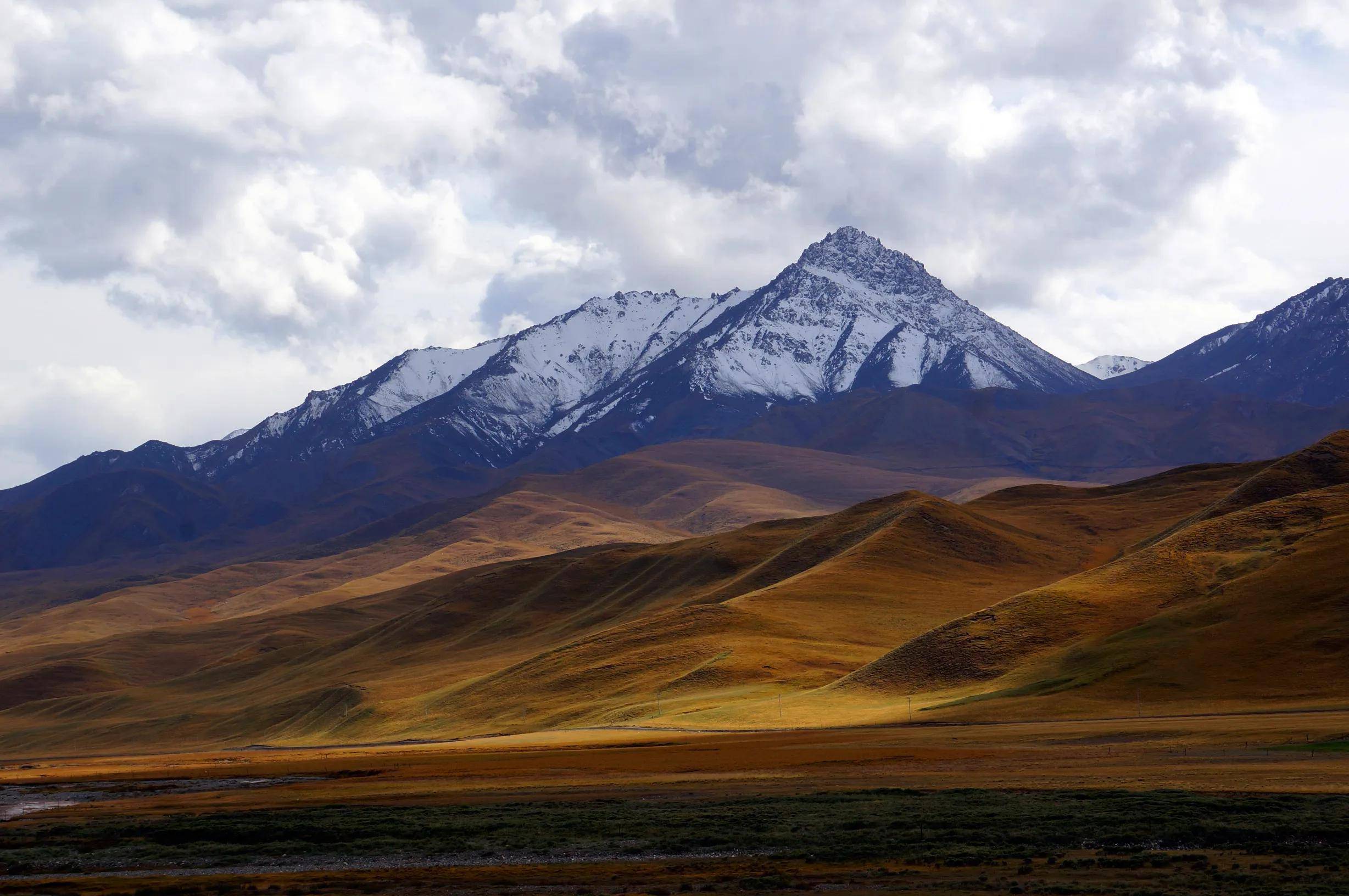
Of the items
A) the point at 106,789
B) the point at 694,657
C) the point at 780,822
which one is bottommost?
the point at 780,822

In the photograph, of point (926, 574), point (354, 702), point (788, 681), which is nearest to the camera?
point (788, 681)

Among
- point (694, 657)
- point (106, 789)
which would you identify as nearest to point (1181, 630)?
point (694, 657)

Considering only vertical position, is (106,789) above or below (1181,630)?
above

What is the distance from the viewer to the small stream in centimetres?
7388

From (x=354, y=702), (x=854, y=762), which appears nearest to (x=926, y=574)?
(x=354, y=702)

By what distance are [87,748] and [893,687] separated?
12152cm

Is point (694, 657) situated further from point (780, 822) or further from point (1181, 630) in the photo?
point (780, 822)

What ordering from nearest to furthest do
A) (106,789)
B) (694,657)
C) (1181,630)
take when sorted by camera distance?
(106,789) → (1181,630) → (694,657)

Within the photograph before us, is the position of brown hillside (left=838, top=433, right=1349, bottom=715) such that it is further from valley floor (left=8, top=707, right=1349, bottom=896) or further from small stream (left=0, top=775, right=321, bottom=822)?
small stream (left=0, top=775, right=321, bottom=822)

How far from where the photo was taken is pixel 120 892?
4072cm

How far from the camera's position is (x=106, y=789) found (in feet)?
270

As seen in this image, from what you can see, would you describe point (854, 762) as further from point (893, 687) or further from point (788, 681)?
point (788, 681)

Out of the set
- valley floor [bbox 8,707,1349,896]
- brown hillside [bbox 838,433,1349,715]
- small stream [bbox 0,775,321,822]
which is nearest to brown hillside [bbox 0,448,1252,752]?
brown hillside [bbox 838,433,1349,715]

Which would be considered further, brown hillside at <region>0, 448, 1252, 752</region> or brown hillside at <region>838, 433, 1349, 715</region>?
brown hillside at <region>0, 448, 1252, 752</region>
